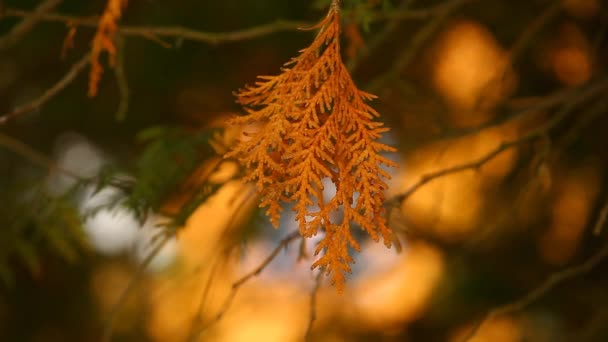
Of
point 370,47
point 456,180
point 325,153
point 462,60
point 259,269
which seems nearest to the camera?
point 325,153

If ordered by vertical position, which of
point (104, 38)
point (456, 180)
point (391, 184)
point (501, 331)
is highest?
point (104, 38)

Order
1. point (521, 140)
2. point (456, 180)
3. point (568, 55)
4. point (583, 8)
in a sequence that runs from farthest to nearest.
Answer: point (456, 180)
point (568, 55)
point (583, 8)
point (521, 140)

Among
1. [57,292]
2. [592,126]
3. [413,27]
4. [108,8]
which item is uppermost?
[57,292]

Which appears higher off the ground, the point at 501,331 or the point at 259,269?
the point at 259,269

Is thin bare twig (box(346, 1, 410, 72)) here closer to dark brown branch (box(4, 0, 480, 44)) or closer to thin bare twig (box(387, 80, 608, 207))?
dark brown branch (box(4, 0, 480, 44))

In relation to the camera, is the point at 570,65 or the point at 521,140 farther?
the point at 570,65

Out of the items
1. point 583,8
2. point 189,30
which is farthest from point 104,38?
point 583,8

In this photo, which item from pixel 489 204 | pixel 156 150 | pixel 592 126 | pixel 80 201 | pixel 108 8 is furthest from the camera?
pixel 489 204

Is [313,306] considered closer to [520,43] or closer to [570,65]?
[520,43]

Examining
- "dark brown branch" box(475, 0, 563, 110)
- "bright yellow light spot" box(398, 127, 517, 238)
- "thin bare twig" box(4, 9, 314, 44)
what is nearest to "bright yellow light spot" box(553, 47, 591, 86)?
"bright yellow light spot" box(398, 127, 517, 238)

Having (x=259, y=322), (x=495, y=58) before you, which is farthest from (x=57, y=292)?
(x=495, y=58)

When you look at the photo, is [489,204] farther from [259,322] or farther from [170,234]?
[170,234]
